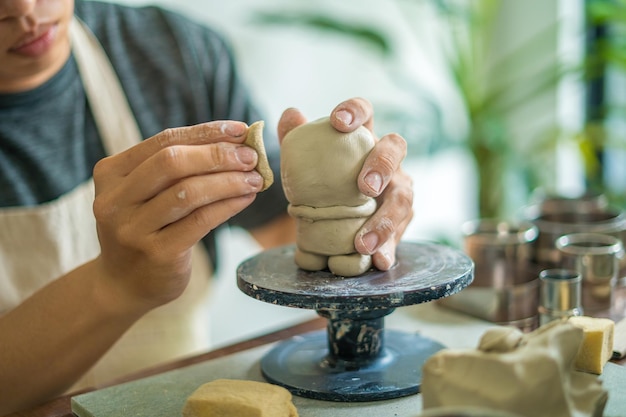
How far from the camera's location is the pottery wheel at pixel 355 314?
881 millimetres

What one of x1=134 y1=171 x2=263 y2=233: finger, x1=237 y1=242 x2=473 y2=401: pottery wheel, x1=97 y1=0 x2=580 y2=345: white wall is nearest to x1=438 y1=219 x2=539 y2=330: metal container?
x1=237 y1=242 x2=473 y2=401: pottery wheel

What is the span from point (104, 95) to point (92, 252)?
1.06 ft

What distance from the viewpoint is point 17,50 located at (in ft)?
3.85

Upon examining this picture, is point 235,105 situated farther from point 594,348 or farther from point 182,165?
point 594,348

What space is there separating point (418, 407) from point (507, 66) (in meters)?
2.08

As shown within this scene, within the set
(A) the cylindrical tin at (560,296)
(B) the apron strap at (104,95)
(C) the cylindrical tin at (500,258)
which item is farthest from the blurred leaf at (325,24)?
(A) the cylindrical tin at (560,296)

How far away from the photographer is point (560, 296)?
1098mm

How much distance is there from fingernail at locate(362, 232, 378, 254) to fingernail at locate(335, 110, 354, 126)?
0.15m

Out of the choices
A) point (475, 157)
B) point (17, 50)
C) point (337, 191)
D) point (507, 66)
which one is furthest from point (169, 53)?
point (507, 66)

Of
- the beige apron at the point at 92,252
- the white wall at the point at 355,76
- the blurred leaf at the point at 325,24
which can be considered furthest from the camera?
the white wall at the point at 355,76

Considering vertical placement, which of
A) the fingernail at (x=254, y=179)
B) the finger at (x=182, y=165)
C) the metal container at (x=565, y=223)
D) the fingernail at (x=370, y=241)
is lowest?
the metal container at (x=565, y=223)

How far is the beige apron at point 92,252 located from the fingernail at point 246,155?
600mm

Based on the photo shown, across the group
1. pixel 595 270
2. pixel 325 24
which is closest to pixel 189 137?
pixel 595 270

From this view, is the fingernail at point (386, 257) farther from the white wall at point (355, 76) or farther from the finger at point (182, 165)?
the white wall at point (355, 76)
